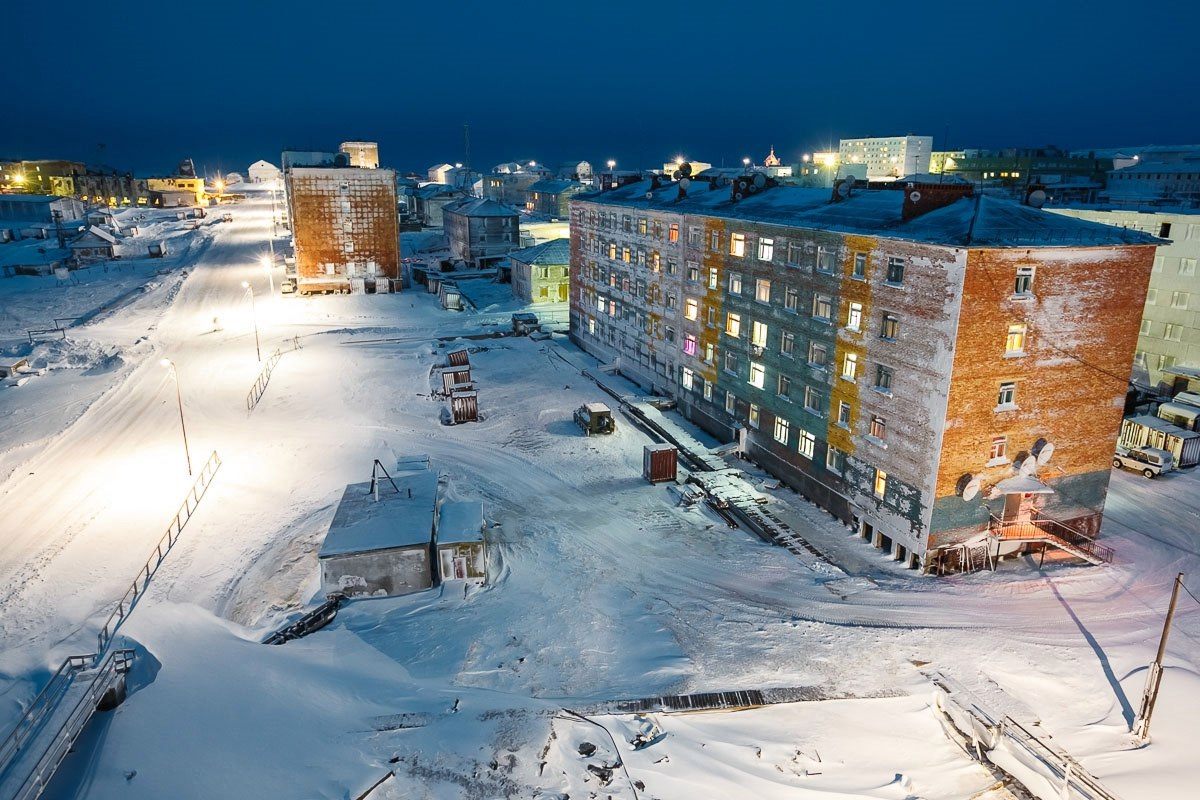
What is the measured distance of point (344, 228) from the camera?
84.6 metres

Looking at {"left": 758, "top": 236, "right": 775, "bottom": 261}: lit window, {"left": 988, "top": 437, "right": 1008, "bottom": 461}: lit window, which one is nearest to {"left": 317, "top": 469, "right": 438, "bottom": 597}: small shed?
{"left": 758, "top": 236, "right": 775, "bottom": 261}: lit window

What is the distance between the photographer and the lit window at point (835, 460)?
32844 mm

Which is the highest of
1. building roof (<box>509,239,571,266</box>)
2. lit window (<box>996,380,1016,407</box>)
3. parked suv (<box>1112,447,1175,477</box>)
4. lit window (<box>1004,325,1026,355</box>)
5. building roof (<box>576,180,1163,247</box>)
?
building roof (<box>576,180,1163,247</box>)

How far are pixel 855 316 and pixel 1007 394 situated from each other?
6644mm

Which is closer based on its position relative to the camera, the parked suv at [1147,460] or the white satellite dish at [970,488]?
the white satellite dish at [970,488]

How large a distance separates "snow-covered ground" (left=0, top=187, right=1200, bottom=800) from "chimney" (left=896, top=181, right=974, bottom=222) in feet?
45.9

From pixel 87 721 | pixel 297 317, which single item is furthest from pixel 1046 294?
pixel 297 317

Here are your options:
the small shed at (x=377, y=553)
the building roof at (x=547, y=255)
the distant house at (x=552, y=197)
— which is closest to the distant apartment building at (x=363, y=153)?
the distant house at (x=552, y=197)

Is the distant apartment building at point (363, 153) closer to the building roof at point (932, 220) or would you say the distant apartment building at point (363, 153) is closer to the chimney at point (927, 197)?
the building roof at point (932, 220)

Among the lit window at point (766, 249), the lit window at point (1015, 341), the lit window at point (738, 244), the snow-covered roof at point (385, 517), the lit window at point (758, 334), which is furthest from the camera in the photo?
the lit window at point (738, 244)

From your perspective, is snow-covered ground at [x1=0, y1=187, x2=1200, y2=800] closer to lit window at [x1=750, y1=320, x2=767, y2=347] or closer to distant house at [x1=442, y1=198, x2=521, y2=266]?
lit window at [x1=750, y1=320, x2=767, y2=347]

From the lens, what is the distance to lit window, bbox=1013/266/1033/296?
27047 mm

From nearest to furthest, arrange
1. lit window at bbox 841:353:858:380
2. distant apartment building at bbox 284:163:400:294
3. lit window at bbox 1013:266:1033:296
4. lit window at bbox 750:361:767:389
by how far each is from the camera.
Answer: lit window at bbox 1013:266:1033:296 → lit window at bbox 841:353:858:380 → lit window at bbox 750:361:767:389 → distant apartment building at bbox 284:163:400:294

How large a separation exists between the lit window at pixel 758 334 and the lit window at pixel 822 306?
3988 millimetres
